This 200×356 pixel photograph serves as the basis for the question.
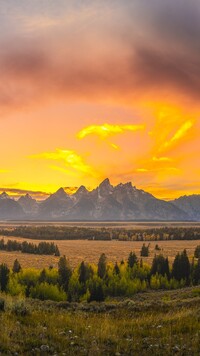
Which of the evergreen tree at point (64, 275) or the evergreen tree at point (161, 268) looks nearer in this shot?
the evergreen tree at point (64, 275)

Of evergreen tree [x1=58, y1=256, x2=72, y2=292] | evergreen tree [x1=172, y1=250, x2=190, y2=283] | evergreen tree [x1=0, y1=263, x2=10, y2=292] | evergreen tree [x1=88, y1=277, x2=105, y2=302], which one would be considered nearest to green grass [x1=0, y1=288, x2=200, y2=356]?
evergreen tree [x1=88, y1=277, x2=105, y2=302]

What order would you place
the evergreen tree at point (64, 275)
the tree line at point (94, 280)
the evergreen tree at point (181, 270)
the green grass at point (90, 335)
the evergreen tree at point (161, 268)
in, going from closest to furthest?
the green grass at point (90, 335)
the tree line at point (94, 280)
the evergreen tree at point (64, 275)
the evergreen tree at point (181, 270)
the evergreen tree at point (161, 268)

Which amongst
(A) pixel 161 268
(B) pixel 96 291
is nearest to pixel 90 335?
(B) pixel 96 291

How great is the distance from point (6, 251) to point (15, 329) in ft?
560

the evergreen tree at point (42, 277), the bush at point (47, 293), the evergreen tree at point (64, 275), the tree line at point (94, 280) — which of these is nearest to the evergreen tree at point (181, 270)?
the tree line at point (94, 280)

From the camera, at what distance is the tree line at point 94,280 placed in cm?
7338

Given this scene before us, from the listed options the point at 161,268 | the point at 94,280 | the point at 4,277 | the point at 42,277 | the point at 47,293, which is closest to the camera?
the point at 47,293

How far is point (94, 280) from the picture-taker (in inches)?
3182

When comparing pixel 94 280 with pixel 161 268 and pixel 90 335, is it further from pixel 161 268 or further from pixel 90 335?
pixel 90 335

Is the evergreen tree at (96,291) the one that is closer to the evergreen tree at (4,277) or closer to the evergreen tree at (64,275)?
the evergreen tree at (64,275)

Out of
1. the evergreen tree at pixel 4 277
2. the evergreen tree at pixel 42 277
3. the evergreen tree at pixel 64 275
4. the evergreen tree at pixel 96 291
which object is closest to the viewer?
the evergreen tree at pixel 96 291

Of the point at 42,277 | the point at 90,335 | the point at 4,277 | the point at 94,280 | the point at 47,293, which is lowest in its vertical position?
the point at 47,293

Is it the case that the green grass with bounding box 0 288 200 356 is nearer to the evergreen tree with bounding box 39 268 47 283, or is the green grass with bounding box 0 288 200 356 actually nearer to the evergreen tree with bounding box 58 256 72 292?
the evergreen tree with bounding box 58 256 72 292

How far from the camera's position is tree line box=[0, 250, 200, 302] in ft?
241
